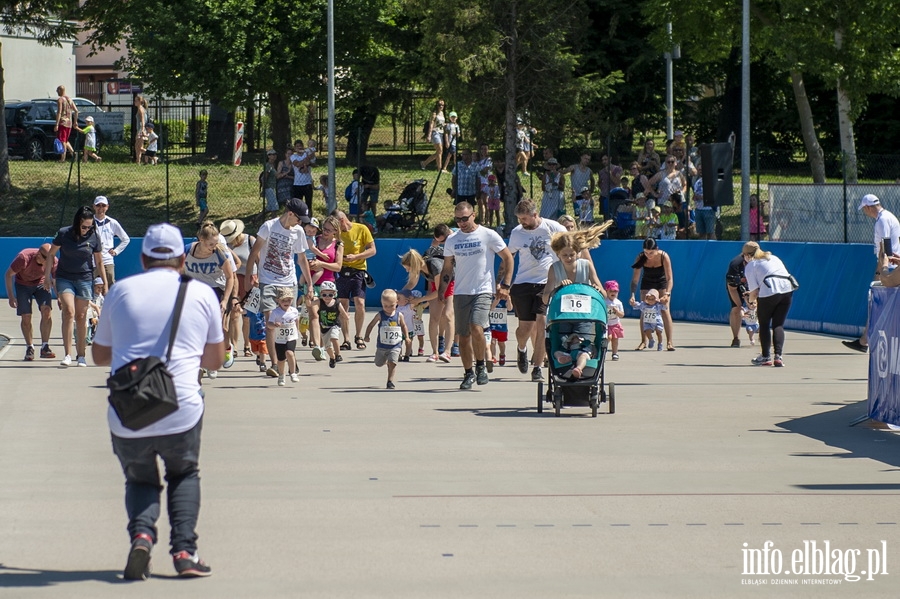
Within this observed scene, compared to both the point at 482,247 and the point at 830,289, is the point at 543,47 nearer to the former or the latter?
the point at 830,289

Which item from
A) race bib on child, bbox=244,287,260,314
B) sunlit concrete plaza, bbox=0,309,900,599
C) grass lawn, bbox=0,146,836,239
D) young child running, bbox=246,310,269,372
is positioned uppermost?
grass lawn, bbox=0,146,836,239

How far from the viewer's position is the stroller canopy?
12.2m

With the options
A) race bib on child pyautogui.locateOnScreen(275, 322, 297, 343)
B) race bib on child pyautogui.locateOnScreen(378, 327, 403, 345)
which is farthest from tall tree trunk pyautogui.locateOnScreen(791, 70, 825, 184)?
race bib on child pyautogui.locateOnScreen(275, 322, 297, 343)

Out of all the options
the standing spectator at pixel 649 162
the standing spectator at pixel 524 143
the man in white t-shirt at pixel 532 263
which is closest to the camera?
the man in white t-shirt at pixel 532 263

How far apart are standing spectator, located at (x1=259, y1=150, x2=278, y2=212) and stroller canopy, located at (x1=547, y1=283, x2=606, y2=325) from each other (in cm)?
2059

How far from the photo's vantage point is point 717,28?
35.8 meters

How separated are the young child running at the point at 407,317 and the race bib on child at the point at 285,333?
3164 millimetres

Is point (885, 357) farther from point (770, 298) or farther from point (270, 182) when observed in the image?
point (270, 182)

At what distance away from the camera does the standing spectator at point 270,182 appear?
3228 centimetres

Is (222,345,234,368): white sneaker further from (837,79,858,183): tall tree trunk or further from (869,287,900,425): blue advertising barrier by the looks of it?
(837,79,858,183): tall tree trunk

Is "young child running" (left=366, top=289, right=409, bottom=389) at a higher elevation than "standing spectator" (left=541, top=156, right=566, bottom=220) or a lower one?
lower

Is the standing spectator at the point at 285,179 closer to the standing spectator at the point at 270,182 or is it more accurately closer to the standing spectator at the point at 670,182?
the standing spectator at the point at 270,182

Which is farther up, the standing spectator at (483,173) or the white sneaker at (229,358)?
the standing spectator at (483,173)

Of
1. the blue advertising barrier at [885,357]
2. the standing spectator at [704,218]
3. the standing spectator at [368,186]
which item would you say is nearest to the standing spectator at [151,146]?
the standing spectator at [368,186]
